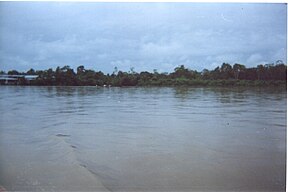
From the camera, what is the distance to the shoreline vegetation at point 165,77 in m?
2.78

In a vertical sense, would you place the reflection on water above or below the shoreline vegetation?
below

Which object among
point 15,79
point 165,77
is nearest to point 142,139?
point 165,77

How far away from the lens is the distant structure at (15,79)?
271cm

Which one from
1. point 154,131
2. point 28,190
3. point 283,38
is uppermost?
point 283,38

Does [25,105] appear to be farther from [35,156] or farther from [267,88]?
[267,88]

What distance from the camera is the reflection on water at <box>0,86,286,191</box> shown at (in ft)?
8.94

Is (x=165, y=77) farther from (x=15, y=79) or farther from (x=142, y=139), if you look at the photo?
(x=15, y=79)

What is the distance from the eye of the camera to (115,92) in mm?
2930

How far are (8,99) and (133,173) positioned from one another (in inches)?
51.7

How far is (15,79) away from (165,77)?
1362 mm

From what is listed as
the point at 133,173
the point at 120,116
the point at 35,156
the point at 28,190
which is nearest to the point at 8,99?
the point at 35,156

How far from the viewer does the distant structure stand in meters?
2.71

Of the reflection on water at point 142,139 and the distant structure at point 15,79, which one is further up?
the distant structure at point 15,79

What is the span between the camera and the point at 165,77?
2830mm
